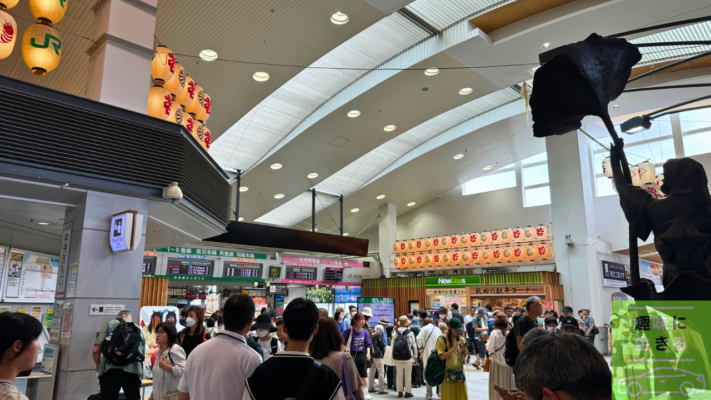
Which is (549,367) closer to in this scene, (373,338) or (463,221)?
(373,338)

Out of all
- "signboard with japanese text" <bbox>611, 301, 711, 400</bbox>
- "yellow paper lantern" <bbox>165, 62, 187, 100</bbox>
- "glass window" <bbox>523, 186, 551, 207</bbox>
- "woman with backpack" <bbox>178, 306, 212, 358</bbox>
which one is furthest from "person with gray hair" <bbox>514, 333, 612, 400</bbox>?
"glass window" <bbox>523, 186, 551, 207</bbox>

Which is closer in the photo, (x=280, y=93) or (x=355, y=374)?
(x=355, y=374)

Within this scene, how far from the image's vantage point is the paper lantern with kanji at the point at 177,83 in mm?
6488

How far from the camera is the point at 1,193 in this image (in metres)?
5.35

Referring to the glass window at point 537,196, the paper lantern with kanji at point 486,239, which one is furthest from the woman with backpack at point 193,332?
the glass window at point 537,196

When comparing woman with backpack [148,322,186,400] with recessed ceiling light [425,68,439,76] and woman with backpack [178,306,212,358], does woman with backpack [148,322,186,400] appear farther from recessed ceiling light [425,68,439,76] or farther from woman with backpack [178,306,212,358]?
recessed ceiling light [425,68,439,76]

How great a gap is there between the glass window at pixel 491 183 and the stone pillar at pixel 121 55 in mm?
15023

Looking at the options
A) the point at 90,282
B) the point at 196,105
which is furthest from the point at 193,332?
the point at 196,105

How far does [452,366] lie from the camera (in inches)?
192

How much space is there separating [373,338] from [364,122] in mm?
6455

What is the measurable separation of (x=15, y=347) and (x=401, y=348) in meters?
6.74

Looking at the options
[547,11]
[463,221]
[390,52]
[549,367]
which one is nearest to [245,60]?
[390,52]

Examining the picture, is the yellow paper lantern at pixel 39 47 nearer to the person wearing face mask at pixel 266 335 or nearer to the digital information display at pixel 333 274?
the person wearing face mask at pixel 266 335

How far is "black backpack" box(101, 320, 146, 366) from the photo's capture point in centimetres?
449
